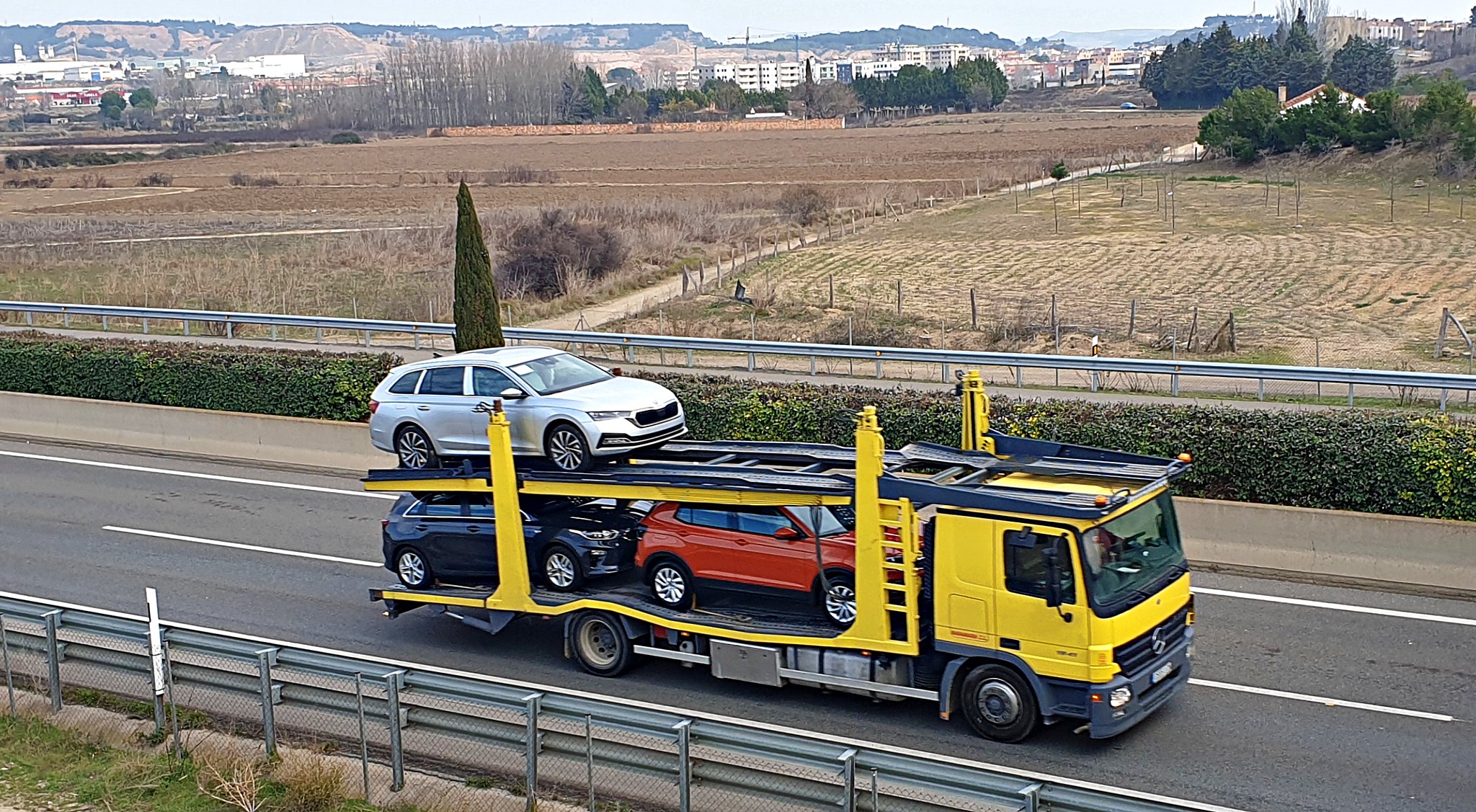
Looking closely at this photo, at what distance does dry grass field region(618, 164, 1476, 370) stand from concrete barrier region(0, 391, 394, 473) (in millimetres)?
12519

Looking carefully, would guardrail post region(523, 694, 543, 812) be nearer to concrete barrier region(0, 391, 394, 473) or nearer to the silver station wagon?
the silver station wagon

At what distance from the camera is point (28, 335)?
29703 mm

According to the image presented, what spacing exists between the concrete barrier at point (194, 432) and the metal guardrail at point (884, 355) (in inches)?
139

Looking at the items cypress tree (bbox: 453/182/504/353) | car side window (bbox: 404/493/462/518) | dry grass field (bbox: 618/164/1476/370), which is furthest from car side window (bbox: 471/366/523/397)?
dry grass field (bbox: 618/164/1476/370)

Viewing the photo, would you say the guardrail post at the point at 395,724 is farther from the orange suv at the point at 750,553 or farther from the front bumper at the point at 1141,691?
the front bumper at the point at 1141,691

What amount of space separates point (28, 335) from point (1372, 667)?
26.3 m

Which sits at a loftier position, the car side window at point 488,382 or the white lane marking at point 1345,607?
the car side window at point 488,382

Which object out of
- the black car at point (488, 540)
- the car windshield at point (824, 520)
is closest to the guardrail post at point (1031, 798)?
the car windshield at point (824, 520)

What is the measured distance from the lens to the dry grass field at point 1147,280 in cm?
3172

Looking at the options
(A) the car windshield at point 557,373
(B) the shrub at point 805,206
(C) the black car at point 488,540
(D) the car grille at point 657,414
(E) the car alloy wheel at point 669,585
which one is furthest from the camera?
(B) the shrub at point 805,206

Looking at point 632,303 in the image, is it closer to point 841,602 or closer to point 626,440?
point 626,440

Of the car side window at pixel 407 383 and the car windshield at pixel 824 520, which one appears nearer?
the car windshield at pixel 824 520

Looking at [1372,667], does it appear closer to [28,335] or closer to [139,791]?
[139,791]

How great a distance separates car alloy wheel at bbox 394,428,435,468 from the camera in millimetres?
16078
